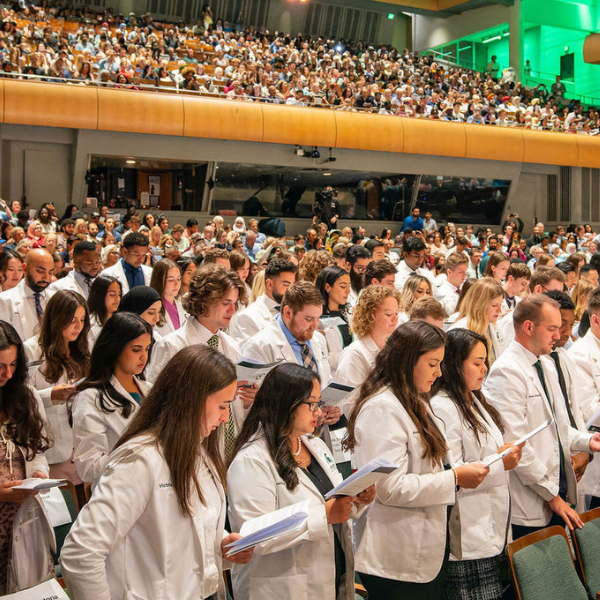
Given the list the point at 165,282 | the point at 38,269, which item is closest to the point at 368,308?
the point at 165,282

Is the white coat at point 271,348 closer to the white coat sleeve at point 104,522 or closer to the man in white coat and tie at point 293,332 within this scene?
the man in white coat and tie at point 293,332

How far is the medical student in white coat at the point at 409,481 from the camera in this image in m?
2.87

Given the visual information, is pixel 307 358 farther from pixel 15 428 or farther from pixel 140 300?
pixel 15 428

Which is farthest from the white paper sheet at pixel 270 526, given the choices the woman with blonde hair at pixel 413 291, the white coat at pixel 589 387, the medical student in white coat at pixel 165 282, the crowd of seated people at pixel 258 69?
the crowd of seated people at pixel 258 69

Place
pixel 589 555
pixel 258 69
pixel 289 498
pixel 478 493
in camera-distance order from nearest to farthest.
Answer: pixel 289 498, pixel 478 493, pixel 589 555, pixel 258 69

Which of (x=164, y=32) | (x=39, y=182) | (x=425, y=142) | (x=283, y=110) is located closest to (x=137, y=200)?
(x=39, y=182)

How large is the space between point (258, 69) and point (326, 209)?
4786 millimetres

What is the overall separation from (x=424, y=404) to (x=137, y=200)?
16.4 meters

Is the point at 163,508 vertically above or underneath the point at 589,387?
underneath

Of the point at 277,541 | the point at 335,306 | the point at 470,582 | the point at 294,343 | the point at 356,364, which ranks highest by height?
the point at 335,306

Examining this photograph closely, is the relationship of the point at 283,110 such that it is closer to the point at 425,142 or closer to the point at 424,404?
the point at 425,142

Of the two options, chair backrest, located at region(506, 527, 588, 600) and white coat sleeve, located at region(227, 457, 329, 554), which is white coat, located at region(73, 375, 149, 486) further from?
chair backrest, located at region(506, 527, 588, 600)

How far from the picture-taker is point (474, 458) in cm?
323

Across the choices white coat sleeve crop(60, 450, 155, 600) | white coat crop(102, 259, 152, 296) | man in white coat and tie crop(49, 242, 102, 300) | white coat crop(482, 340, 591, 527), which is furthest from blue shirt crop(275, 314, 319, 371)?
white coat crop(102, 259, 152, 296)
